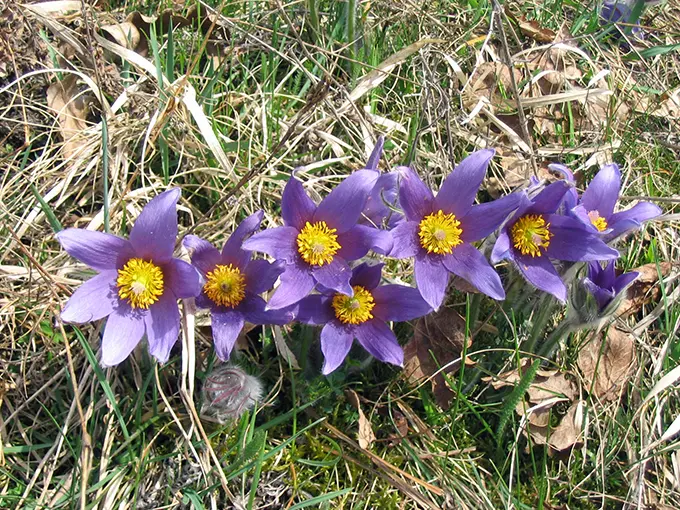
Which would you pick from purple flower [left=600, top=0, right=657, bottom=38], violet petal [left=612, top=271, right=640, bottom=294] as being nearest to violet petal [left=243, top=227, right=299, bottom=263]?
violet petal [left=612, top=271, right=640, bottom=294]

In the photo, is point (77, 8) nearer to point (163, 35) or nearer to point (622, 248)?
point (163, 35)

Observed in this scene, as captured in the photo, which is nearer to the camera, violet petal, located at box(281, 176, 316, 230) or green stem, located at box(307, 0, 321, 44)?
violet petal, located at box(281, 176, 316, 230)

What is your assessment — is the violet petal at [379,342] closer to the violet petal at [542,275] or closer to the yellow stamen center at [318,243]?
the yellow stamen center at [318,243]

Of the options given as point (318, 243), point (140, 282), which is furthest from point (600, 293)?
point (140, 282)

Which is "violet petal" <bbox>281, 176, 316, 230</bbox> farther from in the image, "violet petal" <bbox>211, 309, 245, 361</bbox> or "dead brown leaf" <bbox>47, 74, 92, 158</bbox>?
"dead brown leaf" <bbox>47, 74, 92, 158</bbox>

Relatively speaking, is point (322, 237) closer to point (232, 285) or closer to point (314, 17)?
point (232, 285)

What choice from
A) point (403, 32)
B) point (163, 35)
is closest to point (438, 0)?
point (403, 32)
